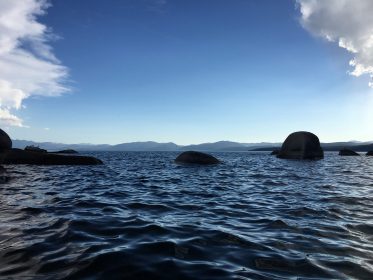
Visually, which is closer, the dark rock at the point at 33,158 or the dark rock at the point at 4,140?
the dark rock at the point at 4,140

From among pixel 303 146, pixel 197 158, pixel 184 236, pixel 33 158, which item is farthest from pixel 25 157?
pixel 303 146

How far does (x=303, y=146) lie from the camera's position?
49438 mm

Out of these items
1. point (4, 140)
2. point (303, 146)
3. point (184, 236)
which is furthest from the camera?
point (303, 146)

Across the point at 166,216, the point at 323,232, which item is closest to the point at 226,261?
the point at 323,232

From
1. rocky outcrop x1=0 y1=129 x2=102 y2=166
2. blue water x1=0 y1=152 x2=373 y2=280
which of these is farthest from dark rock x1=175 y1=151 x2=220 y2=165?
blue water x1=0 y1=152 x2=373 y2=280

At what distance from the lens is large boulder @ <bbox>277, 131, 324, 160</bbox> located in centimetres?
4944

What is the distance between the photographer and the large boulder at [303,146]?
49438 millimetres

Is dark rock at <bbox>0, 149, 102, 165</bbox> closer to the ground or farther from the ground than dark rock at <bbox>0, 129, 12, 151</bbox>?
closer to the ground

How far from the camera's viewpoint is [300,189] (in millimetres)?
15625

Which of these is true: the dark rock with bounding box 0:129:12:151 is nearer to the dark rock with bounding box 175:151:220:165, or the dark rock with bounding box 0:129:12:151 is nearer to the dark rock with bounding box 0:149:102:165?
the dark rock with bounding box 0:149:102:165

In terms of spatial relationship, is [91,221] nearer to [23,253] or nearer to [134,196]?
[23,253]

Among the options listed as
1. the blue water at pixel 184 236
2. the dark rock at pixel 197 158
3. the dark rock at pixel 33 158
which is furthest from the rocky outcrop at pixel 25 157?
the blue water at pixel 184 236

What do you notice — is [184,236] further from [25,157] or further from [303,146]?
[303,146]

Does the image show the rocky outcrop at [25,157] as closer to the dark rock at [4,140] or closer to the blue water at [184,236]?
the dark rock at [4,140]
